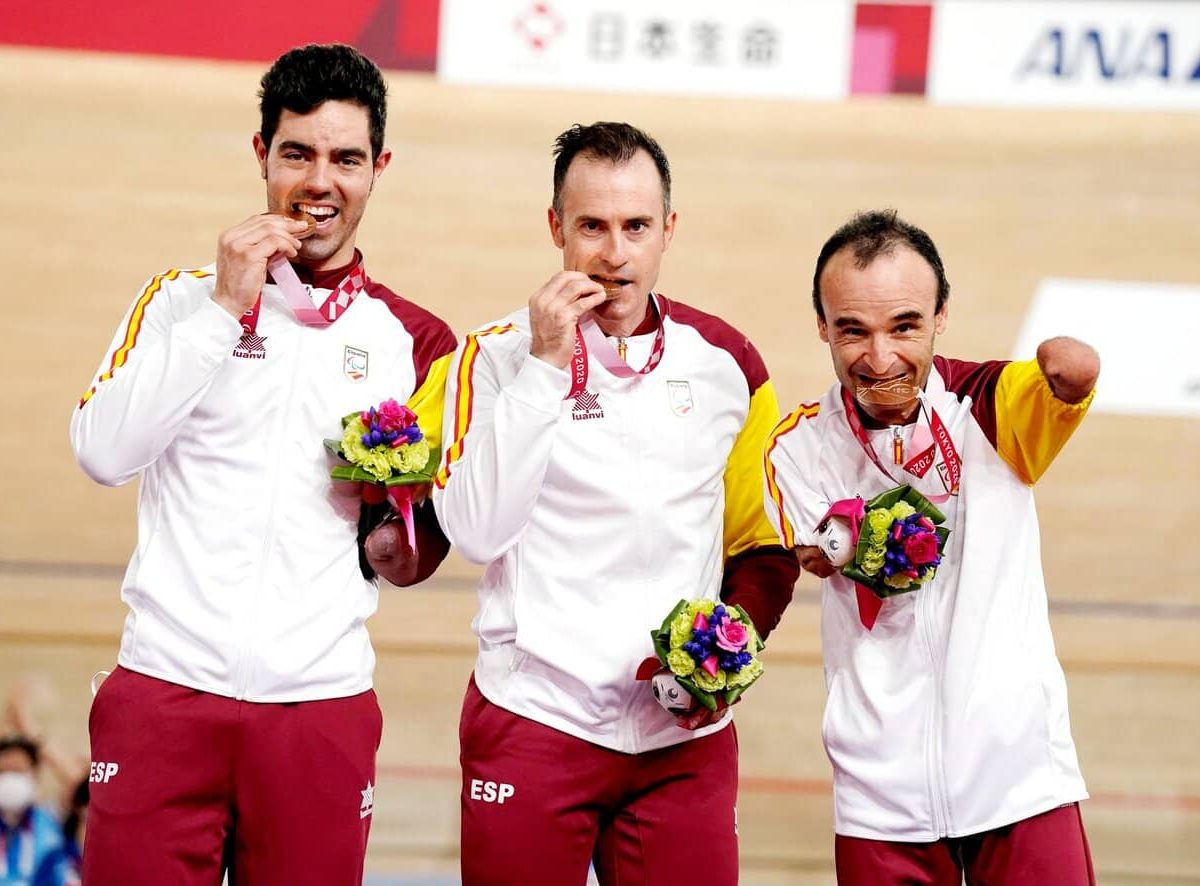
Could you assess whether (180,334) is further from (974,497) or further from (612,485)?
(974,497)

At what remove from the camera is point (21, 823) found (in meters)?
4.66

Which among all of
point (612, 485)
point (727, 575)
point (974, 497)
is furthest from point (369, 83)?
point (974, 497)

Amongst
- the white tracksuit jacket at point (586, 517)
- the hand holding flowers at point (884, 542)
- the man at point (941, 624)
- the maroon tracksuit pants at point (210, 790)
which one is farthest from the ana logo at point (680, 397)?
the maroon tracksuit pants at point (210, 790)

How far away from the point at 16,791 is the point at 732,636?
3419 millimetres

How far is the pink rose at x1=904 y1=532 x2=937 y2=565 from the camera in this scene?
2268 mm

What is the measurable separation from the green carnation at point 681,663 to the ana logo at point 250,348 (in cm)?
96

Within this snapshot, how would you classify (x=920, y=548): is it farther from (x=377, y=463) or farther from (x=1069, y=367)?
(x=377, y=463)

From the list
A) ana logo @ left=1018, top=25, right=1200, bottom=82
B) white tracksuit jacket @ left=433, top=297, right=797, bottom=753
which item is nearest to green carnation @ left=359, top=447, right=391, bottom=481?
white tracksuit jacket @ left=433, top=297, right=797, bottom=753

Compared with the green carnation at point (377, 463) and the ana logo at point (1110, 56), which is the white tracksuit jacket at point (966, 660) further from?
the ana logo at point (1110, 56)

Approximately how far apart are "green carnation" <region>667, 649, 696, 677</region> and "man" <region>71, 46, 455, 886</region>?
0.54 m

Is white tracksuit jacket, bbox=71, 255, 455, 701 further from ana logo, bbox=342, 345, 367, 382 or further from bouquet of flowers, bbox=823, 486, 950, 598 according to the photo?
bouquet of flowers, bbox=823, 486, 950, 598

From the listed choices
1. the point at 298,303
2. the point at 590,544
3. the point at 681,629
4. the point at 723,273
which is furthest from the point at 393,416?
the point at 723,273

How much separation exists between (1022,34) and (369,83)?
11.7ft

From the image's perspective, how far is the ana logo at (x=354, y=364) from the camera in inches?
103
